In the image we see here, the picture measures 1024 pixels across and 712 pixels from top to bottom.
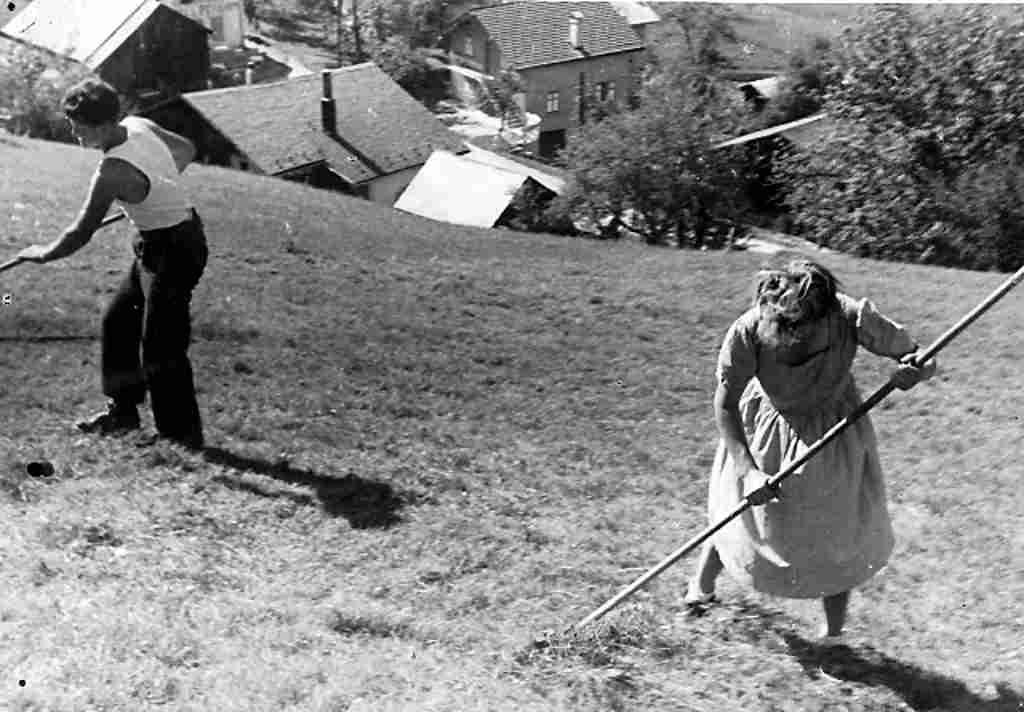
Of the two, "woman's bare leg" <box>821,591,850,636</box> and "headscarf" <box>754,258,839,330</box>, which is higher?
"headscarf" <box>754,258,839,330</box>

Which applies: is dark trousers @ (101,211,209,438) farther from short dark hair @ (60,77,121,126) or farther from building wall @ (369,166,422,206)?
building wall @ (369,166,422,206)

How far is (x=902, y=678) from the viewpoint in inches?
197

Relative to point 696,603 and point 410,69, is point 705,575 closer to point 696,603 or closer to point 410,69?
point 696,603

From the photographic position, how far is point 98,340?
27.2 feet

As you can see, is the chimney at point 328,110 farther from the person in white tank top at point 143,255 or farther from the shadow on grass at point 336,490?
the shadow on grass at point 336,490

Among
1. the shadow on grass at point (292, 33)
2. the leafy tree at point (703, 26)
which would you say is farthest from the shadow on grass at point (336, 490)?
the leafy tree at point (703, 26)

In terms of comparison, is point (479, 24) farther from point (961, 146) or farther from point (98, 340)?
point (98, 340)

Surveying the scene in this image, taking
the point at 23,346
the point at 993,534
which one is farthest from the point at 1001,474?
the point at 23,346

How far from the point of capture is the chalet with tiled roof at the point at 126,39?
1609 cm

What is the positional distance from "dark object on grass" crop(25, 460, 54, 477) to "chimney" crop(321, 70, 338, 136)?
53.9 feet

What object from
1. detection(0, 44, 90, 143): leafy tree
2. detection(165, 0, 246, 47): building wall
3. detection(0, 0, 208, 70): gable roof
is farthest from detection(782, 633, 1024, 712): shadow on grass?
detection(0, 44, 90, 143): leafy tree

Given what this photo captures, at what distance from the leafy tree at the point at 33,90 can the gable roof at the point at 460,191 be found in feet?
25.3

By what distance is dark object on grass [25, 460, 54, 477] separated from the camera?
6.16m

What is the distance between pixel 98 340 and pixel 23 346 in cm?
48
